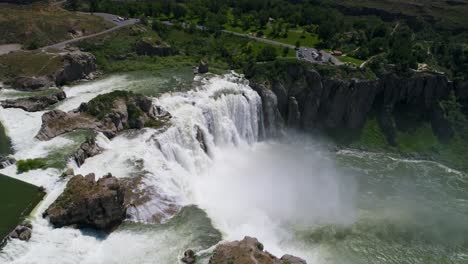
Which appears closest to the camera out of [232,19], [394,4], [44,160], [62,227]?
[62,227]

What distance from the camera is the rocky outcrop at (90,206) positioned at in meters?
38.7

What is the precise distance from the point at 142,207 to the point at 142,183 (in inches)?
124

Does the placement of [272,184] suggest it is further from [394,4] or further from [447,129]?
[394,4]

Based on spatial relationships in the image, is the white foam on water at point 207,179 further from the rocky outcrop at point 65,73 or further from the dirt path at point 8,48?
the dirt path at point 8,48

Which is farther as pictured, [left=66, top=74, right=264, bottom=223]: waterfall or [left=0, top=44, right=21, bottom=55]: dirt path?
[left=0, top=44, right=21, bottom=55]: dirt path

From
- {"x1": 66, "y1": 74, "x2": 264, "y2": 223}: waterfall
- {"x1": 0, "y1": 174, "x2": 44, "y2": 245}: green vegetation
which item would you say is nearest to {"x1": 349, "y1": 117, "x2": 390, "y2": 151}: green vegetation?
{"x1": 66, "y1": 74, "x2": 264, "y2": 223}: waterfall

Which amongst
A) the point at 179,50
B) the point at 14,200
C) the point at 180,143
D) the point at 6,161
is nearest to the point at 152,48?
the point at 179,50

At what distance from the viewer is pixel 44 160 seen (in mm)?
46531

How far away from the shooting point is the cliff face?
7469cm

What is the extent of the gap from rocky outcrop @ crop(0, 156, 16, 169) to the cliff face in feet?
124

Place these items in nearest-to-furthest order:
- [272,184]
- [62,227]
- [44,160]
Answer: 1. [62,227]
2. [44,160]
3. [272,184]

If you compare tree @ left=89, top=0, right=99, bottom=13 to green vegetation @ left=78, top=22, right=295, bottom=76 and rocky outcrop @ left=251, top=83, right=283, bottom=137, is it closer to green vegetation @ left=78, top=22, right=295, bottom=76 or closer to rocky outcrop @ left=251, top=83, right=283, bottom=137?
green vegetation @ left=78, top=22, right=295, bottom=76

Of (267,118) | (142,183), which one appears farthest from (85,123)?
(267,118)

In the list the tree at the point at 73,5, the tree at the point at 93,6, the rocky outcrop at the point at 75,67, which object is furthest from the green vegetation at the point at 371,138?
the tree at the point at 73,5
